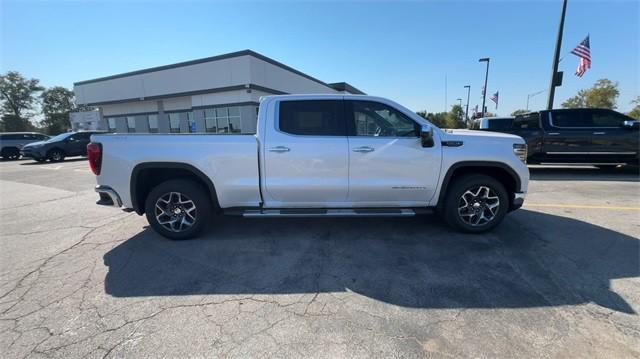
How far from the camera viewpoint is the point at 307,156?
3697 millimetres

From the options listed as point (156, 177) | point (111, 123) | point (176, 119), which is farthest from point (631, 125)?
point (111, 123)

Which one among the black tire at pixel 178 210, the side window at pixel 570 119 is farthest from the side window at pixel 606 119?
the black tire at pixel 178 210

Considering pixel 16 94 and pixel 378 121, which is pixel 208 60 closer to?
pixel 378 121

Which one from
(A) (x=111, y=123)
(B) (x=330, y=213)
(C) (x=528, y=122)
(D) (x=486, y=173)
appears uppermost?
(A) (x=111, y=123)

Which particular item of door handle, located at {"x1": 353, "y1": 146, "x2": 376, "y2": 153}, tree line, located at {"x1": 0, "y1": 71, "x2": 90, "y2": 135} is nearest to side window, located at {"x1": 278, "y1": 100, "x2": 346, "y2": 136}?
door handle, located at {"x1": 353, "y1": 146, "x2": 376, "y2": 153}

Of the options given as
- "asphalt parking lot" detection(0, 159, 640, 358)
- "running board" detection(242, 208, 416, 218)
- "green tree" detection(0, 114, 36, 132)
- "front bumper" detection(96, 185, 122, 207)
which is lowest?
"asphalt parking lot" detection(0, 159, 640, 358)

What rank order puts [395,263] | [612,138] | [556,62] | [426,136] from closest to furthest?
[395,263]
[426,136]
[612,138]
[556,62]

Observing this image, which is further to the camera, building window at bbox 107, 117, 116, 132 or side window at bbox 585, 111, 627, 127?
building window at bbox 107, 117, 116, 132

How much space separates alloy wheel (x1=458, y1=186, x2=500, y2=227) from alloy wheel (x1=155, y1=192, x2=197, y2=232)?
12.4 feet

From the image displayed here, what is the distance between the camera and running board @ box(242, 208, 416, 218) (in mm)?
3781

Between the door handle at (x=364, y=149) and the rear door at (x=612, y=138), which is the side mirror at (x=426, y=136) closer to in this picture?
the door handle at (x=364, y=149)

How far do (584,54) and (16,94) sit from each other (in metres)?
86.2

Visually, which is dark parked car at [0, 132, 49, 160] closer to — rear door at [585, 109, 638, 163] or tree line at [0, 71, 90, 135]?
rear door at [585, 109, 638, 163]

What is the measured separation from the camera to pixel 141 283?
2896mm
